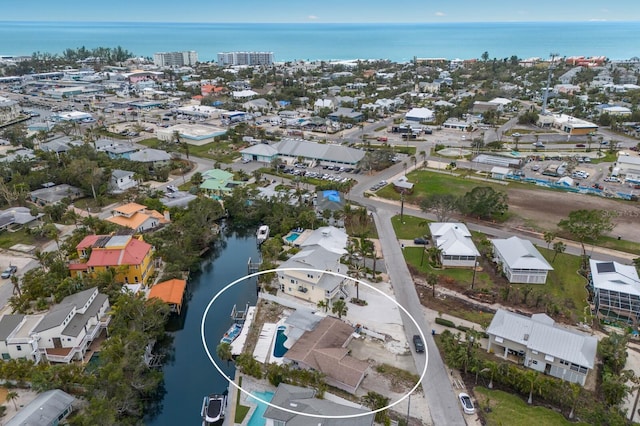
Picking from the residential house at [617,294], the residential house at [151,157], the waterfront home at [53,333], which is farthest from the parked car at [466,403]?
the residential house at [151,157]

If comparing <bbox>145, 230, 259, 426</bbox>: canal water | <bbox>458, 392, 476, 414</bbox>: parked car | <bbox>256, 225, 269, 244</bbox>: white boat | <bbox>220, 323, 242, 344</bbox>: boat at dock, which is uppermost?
<bbox>256, 225, 269, 244</bbox>: white boat

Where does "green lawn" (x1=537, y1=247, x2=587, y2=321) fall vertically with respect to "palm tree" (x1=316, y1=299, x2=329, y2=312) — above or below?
above

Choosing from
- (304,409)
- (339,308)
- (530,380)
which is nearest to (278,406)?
(304,409)

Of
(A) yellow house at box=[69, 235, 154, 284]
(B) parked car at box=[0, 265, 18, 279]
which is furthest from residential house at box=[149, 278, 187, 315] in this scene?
(B) parked car at box=[0, 265, 18, 279]

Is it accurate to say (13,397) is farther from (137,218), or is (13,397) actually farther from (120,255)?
(137,218)

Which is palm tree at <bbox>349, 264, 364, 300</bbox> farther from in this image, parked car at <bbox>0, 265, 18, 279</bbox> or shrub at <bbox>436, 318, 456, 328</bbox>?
parked car at <bbox>0, 265, 18, 279</bbox>

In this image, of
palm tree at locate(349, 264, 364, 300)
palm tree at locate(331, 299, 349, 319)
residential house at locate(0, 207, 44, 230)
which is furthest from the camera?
residential house at locate(0, 207, 44, 230)

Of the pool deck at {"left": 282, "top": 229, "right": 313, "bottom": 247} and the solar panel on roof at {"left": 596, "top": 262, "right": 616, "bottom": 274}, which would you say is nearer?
the solar panel on roof at {"left": 596, "top": 262, "right": 616, "bottom": 274}
